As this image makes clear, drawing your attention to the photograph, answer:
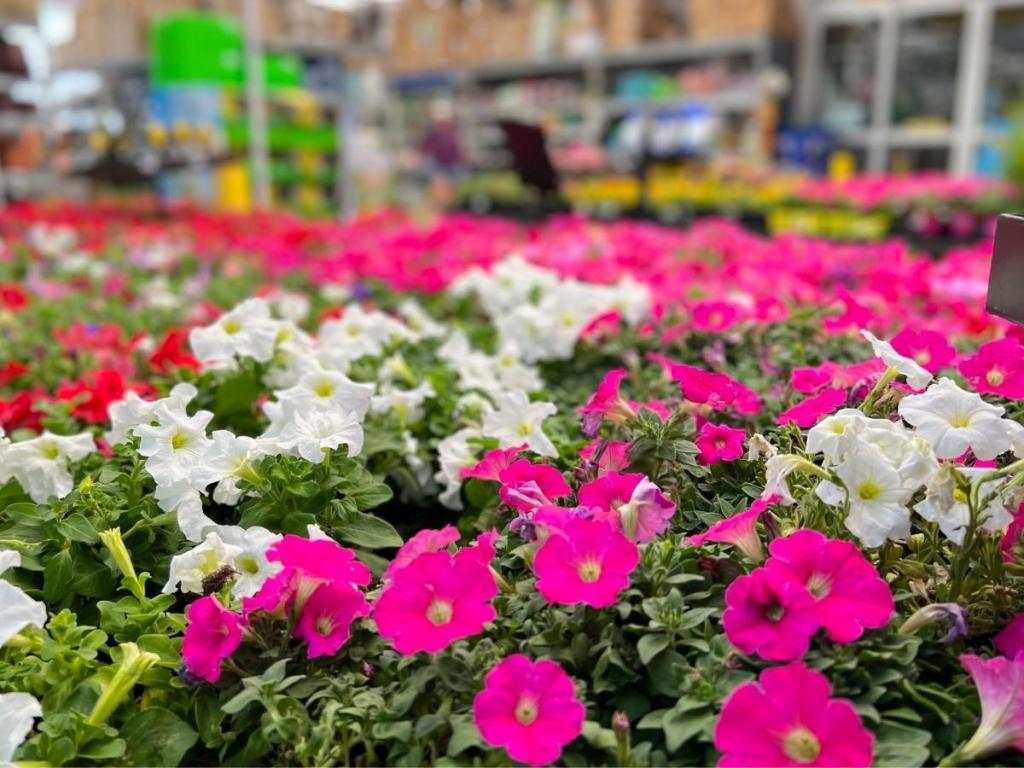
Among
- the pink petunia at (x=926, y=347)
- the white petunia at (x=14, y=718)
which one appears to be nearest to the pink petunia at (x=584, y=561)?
the white petunia at (x=14, y=718)

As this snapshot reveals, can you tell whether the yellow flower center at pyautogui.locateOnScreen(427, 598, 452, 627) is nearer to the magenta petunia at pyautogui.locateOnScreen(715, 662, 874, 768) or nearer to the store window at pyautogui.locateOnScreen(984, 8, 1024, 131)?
the magenta petunia at pyautogui.locateOnScreen(715, 662, 874, 768)

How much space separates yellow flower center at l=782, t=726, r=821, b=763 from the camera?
0.55 m

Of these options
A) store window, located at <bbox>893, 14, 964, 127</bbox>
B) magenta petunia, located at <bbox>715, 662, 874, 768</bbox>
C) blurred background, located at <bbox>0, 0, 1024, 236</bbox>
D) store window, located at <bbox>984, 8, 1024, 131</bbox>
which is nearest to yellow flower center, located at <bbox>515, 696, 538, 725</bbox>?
magenta petunia, located at <bbox>715, 662, 874, 768</bbox>

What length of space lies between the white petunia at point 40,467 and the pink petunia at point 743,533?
619 mm

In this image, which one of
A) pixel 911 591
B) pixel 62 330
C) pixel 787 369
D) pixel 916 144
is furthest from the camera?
pixel 916 144

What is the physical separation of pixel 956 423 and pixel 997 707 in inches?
8.8

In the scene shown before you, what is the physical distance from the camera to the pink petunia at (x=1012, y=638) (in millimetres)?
660

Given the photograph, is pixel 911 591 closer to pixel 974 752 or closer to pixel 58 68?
pixel 974 752

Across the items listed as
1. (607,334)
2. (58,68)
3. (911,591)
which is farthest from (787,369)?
(58,68)

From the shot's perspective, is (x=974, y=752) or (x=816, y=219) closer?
(x=974, y=752)

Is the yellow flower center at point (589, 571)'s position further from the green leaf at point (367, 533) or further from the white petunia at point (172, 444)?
the white petunia at point (172, 444)

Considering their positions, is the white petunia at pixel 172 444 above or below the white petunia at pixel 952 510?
below

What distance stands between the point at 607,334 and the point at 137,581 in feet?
3.02

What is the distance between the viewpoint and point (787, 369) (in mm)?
1261
